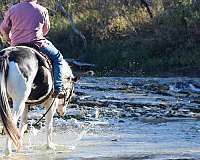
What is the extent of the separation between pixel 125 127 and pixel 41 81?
10.5 feet

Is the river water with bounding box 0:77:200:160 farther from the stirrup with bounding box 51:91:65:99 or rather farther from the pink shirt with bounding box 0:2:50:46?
the pink shirt with bounding box 0:2:50:46

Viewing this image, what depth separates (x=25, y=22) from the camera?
8.98 meters

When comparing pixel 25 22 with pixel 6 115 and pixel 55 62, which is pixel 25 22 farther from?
pixel 6 115

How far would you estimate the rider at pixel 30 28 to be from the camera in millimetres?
9000

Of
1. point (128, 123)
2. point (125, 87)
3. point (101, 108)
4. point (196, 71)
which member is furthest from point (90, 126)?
point (196, 71)

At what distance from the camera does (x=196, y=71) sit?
25375 mm

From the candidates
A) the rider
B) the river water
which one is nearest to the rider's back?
the rider

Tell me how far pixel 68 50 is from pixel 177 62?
6.78 metres

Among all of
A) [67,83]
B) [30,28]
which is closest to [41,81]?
[30,28]

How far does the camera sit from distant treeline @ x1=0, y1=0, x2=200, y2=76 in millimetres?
27156

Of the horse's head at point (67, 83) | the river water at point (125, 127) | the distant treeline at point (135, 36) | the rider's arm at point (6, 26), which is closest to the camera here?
the river water at point (125, 127)

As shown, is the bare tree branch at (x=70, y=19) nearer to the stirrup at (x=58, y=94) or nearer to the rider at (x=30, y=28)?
the stirrup at (x=58, y=94)

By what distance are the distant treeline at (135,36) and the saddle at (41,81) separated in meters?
16.5

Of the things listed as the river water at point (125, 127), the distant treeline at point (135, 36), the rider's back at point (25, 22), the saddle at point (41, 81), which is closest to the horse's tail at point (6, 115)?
the river water at point (125, 127)
